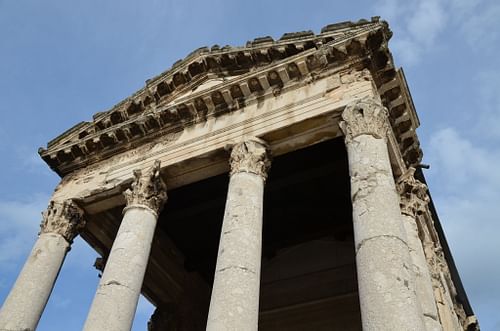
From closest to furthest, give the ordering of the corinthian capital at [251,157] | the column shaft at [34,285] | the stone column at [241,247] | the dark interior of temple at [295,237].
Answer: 1. the stone column at [241,247]
2. the corinthian capital at [251,157]
3. the column shaft at [34,285]
4. the dark interior of temple at [295,237]

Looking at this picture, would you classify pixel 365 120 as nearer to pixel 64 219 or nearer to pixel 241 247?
pixel 241 247

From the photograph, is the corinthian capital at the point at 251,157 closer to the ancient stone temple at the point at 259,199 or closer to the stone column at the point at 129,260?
the ancient stone temple at the point at 259,199

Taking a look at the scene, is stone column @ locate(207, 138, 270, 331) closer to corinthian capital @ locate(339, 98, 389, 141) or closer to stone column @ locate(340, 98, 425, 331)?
stone column @ locate(340, 98, 425, 331)

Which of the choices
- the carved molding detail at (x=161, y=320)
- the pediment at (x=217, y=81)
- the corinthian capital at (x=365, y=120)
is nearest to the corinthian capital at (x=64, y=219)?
the pediment at (x=217, y=81)

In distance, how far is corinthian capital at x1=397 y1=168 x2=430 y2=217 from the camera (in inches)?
396

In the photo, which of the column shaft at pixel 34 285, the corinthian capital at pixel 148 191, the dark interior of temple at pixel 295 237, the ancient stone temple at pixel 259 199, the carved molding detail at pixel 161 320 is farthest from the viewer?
the carved molding detail at pixel 161 320

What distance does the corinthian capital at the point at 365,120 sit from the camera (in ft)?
28.1

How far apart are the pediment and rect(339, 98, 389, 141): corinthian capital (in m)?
1.28

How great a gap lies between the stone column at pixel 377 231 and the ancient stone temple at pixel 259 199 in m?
0.02

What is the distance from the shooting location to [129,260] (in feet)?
30.7

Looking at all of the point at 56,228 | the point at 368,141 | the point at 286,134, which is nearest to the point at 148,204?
the point at 56,228

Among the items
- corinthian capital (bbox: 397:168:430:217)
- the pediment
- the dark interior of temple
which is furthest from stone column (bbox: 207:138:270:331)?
the dark interior of temple

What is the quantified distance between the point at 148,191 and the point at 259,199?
2.93 metres

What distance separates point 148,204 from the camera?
10484mm
